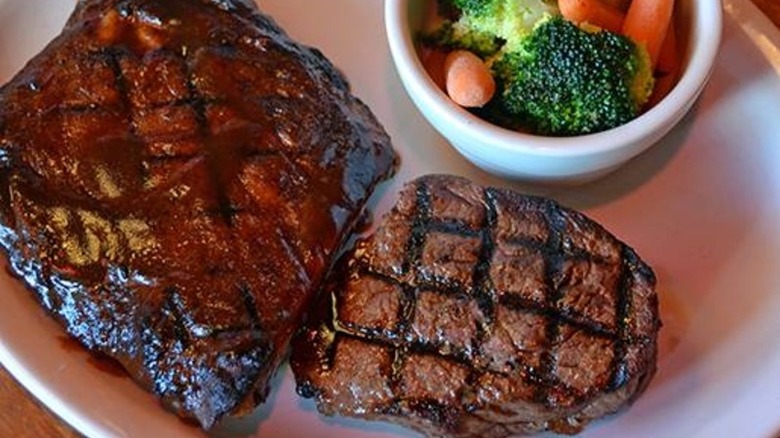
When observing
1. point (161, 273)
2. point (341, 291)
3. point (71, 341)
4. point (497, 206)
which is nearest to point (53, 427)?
point (71, 341)

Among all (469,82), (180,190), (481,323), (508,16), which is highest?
(508,16)

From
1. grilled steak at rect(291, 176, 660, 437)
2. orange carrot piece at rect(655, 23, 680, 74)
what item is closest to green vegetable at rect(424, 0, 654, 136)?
orange carrot piece at rect(655, 23, 680, 74)

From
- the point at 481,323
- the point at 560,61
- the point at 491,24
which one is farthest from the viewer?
the point at 491,24

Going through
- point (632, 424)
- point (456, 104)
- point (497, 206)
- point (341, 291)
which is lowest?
point (632, 424)

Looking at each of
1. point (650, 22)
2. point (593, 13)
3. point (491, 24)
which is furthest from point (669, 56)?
point (491, 24)

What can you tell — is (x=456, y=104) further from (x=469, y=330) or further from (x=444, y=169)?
(x=469, y=330)

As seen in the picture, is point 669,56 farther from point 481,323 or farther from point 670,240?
point 481,323
